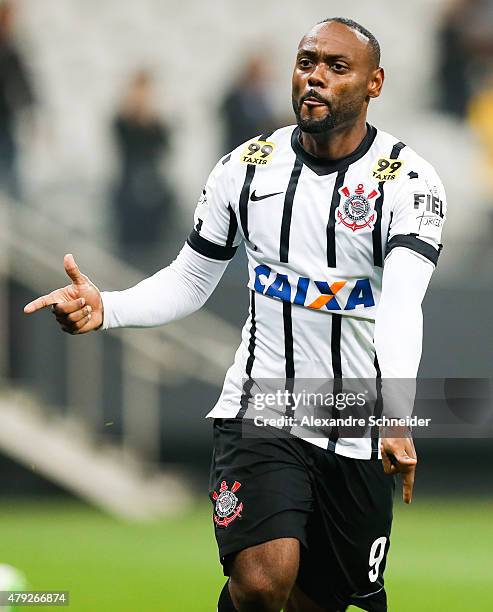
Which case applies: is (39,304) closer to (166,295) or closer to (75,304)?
(75,304)

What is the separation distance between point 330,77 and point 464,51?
7433 millimetres

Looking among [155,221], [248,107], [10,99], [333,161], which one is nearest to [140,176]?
[155,221]

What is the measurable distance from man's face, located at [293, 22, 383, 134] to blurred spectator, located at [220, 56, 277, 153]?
668 centimetres

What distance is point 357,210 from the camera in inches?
189

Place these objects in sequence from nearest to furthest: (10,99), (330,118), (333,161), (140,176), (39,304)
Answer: (39,304) < (330,118) < (333,161) < (140,176) < (10,99)

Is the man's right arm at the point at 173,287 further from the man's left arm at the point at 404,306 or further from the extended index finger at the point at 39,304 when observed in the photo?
the man's left arm at the point at 404,306

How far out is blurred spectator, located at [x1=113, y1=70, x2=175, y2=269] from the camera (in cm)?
1147

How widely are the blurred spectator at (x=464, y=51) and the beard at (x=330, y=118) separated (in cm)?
729

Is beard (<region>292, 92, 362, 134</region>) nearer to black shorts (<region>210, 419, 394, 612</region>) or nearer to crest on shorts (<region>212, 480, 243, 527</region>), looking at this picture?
black shorts (<region>210, 419, 394, 612</region>)

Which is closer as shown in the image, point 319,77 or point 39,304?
point 39,304

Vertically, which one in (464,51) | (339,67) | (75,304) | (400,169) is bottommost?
(75,304)

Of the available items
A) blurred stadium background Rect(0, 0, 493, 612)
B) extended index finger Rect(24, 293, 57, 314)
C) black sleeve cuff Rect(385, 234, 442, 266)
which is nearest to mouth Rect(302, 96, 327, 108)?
black sleeve cuff Rect(385, 234, 442, 266)

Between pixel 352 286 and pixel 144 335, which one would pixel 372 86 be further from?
pixel 144 335

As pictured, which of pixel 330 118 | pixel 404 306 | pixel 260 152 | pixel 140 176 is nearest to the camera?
pixel 404 306
